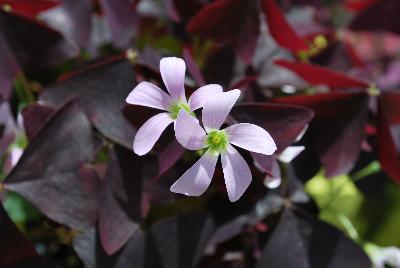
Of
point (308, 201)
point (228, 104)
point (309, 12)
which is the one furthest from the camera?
point (309, 12)

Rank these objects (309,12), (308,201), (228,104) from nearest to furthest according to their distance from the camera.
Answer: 1. (228,104)
2. (308,201)
3. (309,12)

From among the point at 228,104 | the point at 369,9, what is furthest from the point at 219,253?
the point at 369,9

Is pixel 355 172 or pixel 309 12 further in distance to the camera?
pixel 309 12

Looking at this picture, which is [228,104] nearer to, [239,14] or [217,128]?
[217,128]

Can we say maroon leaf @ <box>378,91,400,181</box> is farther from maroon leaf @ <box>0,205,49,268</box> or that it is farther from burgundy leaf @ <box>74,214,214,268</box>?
maroon leaf @ <box>0,205,49,268</box>

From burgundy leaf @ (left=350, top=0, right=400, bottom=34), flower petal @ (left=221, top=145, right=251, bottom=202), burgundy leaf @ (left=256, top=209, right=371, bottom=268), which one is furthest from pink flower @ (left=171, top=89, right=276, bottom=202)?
burgundy leaf @ (left=350, top=0, right=400, bottom=34)

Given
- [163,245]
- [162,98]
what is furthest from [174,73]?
[163,245]

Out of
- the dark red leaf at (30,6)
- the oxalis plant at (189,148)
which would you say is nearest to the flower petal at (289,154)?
the oxalis plant at (189,148)
